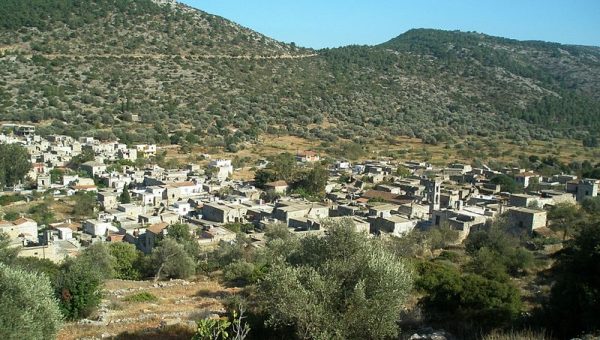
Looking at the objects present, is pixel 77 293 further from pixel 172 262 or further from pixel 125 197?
pixel 125 197

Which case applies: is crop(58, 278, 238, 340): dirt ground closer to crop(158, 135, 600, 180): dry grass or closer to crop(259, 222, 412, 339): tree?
crop(259, 222, 412, 339): tree

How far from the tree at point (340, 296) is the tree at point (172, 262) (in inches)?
416

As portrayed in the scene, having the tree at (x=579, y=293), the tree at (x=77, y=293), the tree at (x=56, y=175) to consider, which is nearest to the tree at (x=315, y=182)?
the tree at (x=56, y=175)

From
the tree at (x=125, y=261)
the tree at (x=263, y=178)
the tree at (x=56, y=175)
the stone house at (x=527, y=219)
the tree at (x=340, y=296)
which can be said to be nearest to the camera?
the tree at (x=340, y=296)

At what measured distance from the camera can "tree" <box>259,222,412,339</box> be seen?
8.98 meters

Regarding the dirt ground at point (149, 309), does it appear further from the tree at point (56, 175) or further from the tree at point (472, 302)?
the tree at point (56, 175)

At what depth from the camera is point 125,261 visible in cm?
2206

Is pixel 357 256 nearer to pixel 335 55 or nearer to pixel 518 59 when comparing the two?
pixel 335 55

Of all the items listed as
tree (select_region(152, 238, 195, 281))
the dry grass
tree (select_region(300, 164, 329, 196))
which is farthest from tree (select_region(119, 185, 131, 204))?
tree (select_region(152, 238, 195, 281))

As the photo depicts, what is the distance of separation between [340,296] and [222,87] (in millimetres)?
67904

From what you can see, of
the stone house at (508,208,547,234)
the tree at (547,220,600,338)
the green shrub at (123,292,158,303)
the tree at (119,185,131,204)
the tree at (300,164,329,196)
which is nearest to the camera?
the tree at (547,220,600,338)

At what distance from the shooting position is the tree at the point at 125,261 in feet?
69.1

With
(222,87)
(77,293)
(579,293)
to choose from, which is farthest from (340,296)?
(222,87)

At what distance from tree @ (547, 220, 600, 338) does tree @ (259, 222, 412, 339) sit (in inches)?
114
